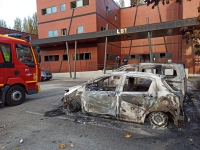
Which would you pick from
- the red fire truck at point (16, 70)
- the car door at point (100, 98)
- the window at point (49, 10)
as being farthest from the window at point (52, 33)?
the car door at point (100, 98)

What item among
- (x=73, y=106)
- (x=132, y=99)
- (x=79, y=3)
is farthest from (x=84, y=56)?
(x=132, y=99)

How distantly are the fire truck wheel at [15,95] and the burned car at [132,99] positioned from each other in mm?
2997

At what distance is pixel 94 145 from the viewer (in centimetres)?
361

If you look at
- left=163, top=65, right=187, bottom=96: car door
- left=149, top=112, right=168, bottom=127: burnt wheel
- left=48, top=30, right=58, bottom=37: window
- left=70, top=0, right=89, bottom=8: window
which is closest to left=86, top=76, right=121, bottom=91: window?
left=149, top=112, right=168, bottom=127: burnt wheel

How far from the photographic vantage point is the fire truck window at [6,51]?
22.0 feet

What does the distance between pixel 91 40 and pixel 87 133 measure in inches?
700

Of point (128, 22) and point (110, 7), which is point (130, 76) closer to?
point (110, 7)

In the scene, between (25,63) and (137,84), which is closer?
(137,84)

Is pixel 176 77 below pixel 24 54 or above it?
below

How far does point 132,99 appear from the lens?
4633 mm

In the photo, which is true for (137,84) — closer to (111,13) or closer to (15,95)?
(15,95)

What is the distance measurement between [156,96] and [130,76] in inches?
37.6

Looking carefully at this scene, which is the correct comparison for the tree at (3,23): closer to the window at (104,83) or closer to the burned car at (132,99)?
the window at (104,83)

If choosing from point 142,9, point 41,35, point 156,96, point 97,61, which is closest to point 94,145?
point 156,96
